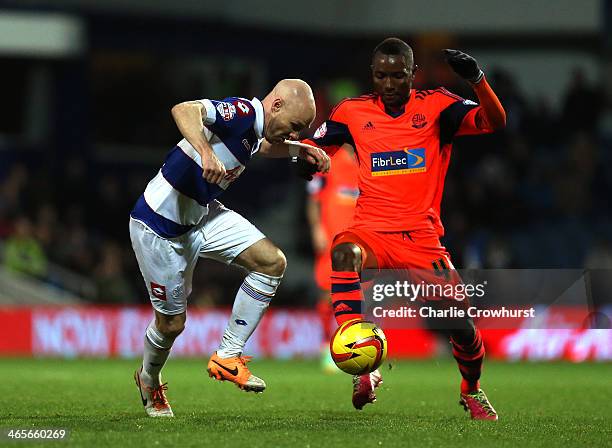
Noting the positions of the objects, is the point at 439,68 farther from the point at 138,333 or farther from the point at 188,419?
the point at 188,419

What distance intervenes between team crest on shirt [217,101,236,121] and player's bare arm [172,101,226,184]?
0.56 feet

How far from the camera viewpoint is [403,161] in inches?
281

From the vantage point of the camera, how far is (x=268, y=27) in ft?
75.0

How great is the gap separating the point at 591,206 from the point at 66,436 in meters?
15.2

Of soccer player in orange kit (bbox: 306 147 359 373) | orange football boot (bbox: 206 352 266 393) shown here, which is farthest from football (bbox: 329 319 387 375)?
soccer player in orange kit (bbox: 306 147 359 373)

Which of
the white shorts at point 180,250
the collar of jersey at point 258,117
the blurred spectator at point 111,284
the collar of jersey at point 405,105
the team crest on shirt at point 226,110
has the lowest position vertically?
the blurred spectator at point 111,284

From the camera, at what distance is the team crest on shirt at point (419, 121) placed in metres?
7.16

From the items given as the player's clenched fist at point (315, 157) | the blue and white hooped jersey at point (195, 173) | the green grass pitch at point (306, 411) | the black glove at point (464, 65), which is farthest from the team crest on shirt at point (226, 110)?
the green grass pitch at point (306, 411)

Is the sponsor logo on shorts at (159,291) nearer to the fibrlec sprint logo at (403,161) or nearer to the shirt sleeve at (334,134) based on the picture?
the shirt sleeve at (334,134)

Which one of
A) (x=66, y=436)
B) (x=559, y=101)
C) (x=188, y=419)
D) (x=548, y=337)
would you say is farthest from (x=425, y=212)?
(x=559, y=101)

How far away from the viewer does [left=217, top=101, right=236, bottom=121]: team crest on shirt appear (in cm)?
655

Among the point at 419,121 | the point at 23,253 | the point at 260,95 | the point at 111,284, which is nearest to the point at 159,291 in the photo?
the point at 419,121

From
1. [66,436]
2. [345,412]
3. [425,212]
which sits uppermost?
[425,212]

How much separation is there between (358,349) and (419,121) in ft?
5.19
